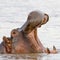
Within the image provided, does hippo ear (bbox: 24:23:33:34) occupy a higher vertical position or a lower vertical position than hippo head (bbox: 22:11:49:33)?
lower

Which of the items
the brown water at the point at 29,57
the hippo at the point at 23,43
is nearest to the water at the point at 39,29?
the brown water at the point at 29,57

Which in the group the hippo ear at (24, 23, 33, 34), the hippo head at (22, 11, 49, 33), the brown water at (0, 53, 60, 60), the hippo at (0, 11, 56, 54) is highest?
the hippo head at (22, 11, 49, 33)

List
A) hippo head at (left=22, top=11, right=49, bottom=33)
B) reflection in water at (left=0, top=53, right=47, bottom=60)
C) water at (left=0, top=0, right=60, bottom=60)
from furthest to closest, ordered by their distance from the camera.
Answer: water at (left=0, top=0, right=60, bottom=60) < reflection in water at (left=0, top=53, right=47, bottom=60) < hippo head at (left=22, top=11, right=49, bottom=33)

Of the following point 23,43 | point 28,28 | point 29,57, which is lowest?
point 29,57

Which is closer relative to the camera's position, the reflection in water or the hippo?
the reflection in water

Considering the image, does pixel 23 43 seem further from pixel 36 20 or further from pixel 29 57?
pixel 36 20

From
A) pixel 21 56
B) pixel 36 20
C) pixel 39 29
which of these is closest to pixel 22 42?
pixel 21 56

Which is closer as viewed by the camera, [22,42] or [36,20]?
[36,20]

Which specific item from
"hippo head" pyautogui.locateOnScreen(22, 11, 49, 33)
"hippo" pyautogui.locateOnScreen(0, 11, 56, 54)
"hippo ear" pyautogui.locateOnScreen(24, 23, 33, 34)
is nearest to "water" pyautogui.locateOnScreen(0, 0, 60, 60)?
"hippo" pyautogui.locateOnScreen(0, 11, 56, 54)

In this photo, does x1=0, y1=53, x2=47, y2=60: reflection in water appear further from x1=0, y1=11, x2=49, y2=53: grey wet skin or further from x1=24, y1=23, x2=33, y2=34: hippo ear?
x1=24, y1=23, x2=33, y2=34: hippo ear

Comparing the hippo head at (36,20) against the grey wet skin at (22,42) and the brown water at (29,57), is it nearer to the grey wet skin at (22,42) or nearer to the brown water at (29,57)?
the grey wet skin at (22,42)

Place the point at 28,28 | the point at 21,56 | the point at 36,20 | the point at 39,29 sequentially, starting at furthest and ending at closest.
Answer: the point at 39,29, the point at 21,56, the point at 28,28, the point at 36,20

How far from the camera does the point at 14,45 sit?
355 inches

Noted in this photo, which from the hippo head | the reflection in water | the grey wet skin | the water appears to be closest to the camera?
the hippo head
